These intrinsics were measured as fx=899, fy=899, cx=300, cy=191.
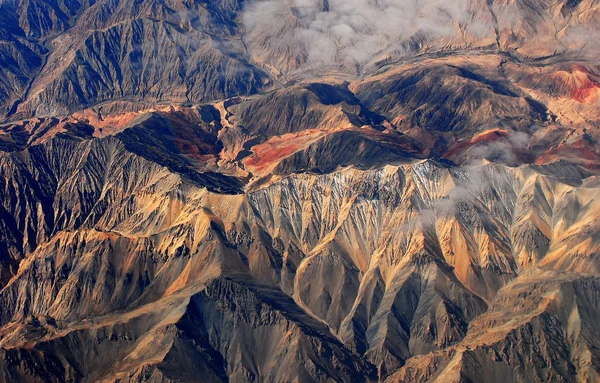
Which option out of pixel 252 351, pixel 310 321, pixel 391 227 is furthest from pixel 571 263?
pixel 252 351


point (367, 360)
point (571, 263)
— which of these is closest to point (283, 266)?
point (367, 360)

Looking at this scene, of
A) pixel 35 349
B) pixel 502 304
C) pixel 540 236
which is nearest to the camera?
pixel 35 349

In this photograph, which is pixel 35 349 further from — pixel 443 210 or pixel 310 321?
pixel 443 210

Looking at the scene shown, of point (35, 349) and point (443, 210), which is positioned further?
point (443, 210)

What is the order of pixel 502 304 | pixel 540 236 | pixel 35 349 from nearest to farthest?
pixel 35 349 → pixel 502 304 → pixel 540 236

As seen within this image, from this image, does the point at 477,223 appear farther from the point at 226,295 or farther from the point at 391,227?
the point at 226,295

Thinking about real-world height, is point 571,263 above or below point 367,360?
above

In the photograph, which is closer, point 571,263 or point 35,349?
point 35,349

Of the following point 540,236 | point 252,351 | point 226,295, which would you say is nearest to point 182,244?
point 226,295
